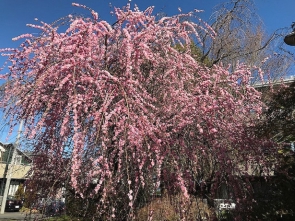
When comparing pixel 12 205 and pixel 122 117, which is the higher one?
pixel 122 117

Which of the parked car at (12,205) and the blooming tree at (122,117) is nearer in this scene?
the blooming tree at (122,117)

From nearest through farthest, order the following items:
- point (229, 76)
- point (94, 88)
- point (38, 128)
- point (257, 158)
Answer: point (38, 128) → point (94, 88) → point (257, 158) → point (229, 76)

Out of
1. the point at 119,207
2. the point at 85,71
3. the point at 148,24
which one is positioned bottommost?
the point at 119,207

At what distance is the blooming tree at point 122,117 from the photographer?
13.1 ft

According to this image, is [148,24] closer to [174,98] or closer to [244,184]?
[174,98]

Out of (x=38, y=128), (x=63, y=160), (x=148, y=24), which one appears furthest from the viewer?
(x=148, y=24)

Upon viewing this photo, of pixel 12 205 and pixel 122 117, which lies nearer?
pixel 122 117

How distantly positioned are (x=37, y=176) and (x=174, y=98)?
2829mm

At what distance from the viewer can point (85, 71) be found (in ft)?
14.5

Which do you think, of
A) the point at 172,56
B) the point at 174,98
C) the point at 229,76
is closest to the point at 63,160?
the point at 174,98

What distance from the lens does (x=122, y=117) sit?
3996 millimetres

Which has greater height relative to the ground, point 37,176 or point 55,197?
point 37,176

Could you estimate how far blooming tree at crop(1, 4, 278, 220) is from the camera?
4.01 meters

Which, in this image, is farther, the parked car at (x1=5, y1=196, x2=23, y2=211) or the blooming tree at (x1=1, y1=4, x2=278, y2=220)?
the parked car at (x1=5, y1=196, x2=23, y2=211)
